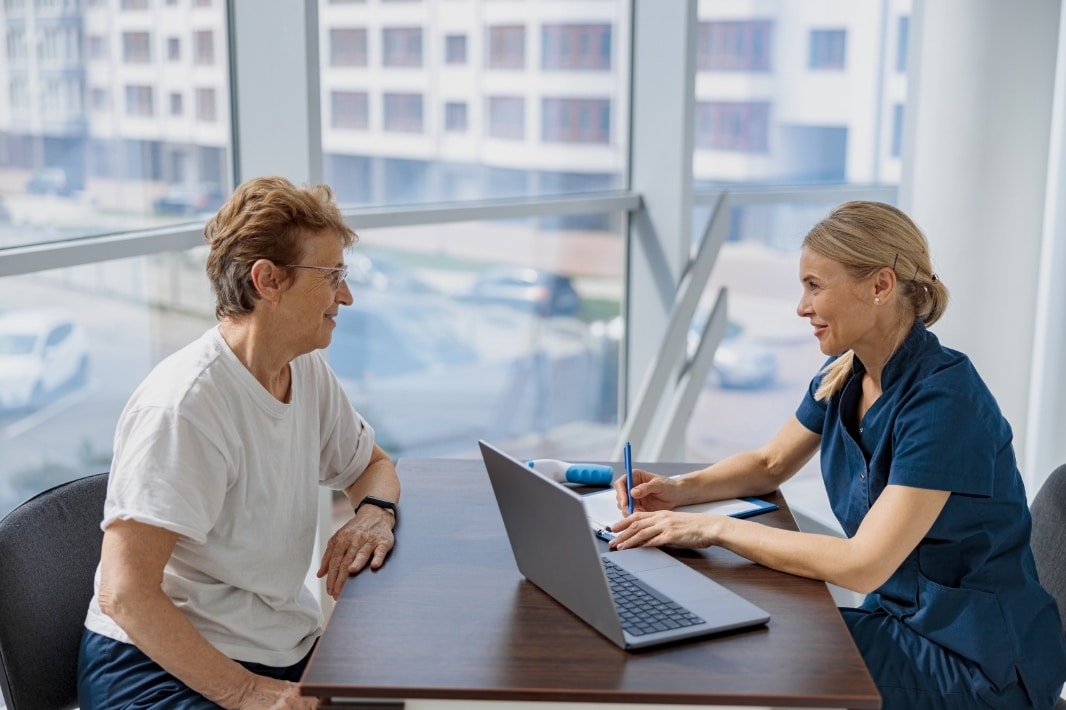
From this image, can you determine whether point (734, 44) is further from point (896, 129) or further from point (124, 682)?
point (124, 682)

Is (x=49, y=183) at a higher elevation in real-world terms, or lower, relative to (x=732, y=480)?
higher

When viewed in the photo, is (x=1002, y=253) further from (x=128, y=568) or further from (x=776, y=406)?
(x=128, y=568)

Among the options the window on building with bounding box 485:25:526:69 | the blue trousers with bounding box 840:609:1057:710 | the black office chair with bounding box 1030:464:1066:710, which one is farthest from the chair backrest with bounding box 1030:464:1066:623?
the window on building with bounding box 485:25:526:69

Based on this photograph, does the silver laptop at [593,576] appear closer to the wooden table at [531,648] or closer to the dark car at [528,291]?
the wooden table at [531,648]

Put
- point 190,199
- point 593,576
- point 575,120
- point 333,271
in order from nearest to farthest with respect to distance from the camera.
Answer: point 593,576 < point 333,271 < point 190,199 < point 575,120

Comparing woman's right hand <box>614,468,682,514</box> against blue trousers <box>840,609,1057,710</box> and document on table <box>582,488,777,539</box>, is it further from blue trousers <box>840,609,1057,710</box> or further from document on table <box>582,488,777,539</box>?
blue trousers <box>840,609,1057,710</box>

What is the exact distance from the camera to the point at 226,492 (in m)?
1.70

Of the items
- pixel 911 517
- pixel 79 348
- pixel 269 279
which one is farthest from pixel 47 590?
pixel 911 517

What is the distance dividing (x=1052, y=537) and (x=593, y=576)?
3.31ft

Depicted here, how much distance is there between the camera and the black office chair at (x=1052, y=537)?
1920 mm

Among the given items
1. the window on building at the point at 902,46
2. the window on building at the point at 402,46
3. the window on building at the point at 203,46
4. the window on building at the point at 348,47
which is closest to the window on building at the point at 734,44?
the window on building at the point at 902,46

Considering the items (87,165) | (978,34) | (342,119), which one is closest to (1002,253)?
(978,34)

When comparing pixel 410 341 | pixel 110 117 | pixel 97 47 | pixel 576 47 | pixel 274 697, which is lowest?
pixel 274 697

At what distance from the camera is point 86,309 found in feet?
8.13
